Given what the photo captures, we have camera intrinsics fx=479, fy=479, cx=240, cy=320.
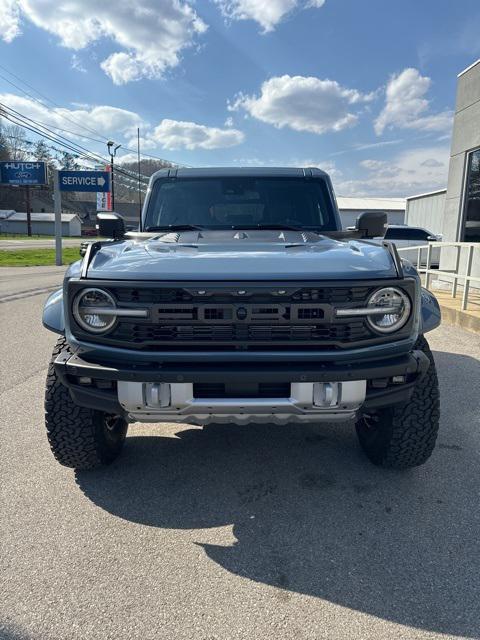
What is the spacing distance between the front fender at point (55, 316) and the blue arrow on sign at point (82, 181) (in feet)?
58.3

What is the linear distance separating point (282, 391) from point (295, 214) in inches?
81.3

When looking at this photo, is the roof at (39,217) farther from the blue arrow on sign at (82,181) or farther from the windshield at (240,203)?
the windshield at (240,203)

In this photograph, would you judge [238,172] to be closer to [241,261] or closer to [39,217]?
[241,261]

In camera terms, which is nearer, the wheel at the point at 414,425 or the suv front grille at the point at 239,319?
the suv front grille at the point at 239,319

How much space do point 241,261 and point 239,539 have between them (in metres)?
1.35

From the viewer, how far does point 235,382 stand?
2166mm

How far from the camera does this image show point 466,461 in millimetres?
3064

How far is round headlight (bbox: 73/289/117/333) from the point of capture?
2.29 m

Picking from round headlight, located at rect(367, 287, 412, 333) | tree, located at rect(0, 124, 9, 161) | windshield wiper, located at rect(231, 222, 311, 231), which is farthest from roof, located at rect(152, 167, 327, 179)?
tree, located at rect(0, 124, 9, 161)

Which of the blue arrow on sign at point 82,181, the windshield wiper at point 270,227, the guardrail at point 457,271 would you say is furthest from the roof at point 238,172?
the blue arrow on sign at point 82,181

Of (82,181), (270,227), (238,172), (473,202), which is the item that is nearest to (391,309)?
(270,227)

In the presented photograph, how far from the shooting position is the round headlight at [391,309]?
230 cm

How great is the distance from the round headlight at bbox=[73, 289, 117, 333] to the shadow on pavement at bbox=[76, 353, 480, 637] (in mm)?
998

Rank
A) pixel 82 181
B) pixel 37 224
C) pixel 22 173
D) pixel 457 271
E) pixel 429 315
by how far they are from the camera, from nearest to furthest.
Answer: pixel 429 315 < pixel 457 271 < pixel 82 181 < pixel 22 173 < pixel 37 224
